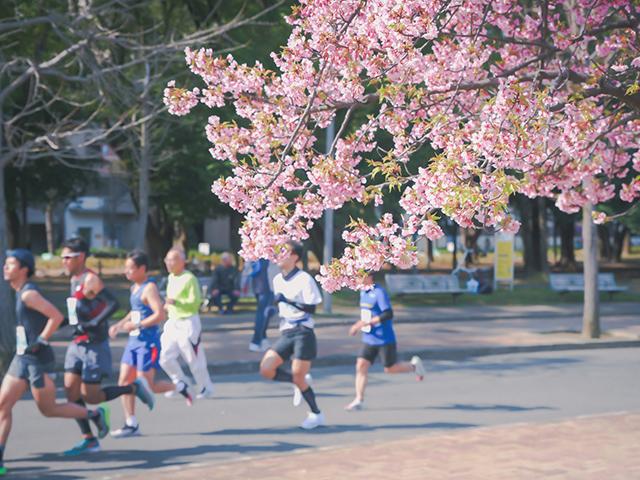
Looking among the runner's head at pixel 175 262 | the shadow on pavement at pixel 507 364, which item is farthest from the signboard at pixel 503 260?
the runner's head at pixel 175 262

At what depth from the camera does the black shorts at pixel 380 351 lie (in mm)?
11305

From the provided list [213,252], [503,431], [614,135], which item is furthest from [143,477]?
[213,252]

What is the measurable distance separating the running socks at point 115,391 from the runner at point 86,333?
0.47ft

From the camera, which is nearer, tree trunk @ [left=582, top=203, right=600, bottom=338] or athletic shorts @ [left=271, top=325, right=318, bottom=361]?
athletic shorts @ [left=271, top=325, right=318, bottom=361]

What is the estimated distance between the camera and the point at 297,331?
10273 mm

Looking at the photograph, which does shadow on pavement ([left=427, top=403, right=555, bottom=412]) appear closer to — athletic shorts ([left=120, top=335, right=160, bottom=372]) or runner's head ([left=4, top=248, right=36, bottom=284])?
athletic shorts ([left=120, top=335, right=160, bottom=372])

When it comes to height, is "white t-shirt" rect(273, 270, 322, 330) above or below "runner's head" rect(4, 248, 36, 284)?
below

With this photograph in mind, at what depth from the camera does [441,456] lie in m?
8.23

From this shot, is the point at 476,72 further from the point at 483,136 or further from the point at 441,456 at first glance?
the point at 441,456

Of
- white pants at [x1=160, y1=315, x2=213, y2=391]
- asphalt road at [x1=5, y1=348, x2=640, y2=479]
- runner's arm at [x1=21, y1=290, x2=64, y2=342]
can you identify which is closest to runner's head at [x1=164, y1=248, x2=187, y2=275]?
white pants at [x1=160, y1=315, x2=213, y2=391]

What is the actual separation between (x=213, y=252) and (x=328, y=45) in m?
58.8

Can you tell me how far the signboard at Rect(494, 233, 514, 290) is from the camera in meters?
33.1

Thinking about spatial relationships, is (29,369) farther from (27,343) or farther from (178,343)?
(178,343)

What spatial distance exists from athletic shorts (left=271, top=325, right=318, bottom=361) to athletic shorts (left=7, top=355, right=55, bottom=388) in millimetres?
2676
